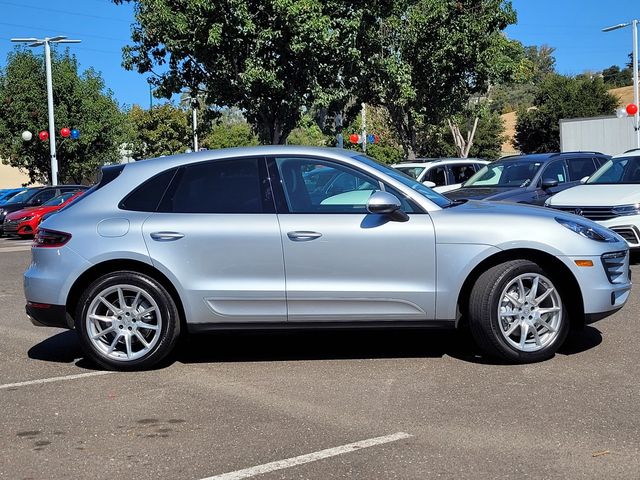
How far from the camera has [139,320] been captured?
618cm

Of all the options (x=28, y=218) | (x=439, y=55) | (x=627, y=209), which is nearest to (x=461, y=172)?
(x=627, y=209)

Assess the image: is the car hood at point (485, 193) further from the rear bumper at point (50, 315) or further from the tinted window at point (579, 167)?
the rear bumper at point (50, 315)

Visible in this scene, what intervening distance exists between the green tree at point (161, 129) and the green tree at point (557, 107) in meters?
26.2

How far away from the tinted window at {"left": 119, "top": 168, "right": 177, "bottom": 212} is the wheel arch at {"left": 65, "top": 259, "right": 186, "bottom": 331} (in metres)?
0.45

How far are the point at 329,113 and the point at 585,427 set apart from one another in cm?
2092

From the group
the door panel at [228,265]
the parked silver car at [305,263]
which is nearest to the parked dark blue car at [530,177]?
the parked silver car at [305,263]

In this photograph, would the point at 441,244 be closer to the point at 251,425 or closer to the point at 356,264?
the point at 356,264

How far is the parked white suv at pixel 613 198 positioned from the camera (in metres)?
11.0

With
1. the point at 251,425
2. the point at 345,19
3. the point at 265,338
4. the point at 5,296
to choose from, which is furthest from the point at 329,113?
the point at 251,425

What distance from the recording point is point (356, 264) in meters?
5.99

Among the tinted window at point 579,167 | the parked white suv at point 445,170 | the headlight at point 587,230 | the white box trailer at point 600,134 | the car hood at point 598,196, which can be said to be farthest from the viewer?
the white box trailer at point 600,134

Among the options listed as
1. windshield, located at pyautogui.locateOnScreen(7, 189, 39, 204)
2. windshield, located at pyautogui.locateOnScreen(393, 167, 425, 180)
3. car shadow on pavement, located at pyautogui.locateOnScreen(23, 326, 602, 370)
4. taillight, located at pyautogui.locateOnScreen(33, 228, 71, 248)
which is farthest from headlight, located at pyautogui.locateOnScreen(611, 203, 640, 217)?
windshield, located at pyautogui.locateOnScreen(7, 189, 39, 204)

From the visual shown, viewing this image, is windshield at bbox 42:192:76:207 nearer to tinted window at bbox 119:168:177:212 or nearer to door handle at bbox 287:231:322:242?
tinted window at bbox 119:168:177:212

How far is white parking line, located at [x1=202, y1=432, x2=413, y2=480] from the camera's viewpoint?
407cm
